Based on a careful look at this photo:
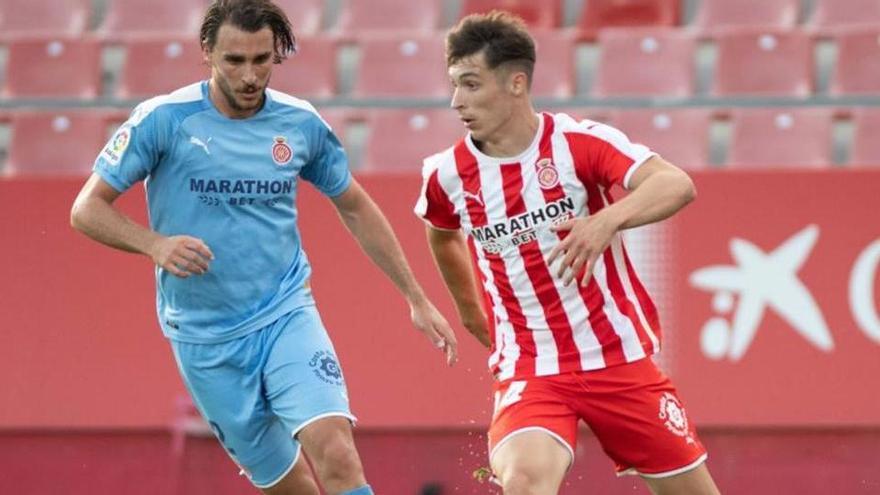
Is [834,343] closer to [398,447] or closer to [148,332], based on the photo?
[398,447]

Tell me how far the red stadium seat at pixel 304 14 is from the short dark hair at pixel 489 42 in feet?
19.5

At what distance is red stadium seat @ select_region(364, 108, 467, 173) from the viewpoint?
32.9ft

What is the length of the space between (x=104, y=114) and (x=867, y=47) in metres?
4.44

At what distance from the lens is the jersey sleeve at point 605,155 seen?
18.3 feet

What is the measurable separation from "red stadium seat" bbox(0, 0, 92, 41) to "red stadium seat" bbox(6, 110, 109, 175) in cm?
144

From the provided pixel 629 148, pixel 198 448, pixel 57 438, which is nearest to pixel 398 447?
pixel 198 448

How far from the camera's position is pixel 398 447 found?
9.04 m

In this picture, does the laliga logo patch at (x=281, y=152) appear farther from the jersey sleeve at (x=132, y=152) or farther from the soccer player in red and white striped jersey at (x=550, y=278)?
the soccer player in red and white striped jersey at (x=550, y=278)

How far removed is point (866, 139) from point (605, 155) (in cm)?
455

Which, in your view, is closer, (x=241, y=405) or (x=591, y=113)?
(x=241, y=405)

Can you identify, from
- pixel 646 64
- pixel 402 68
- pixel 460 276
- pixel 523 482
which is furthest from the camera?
pixel 402 68

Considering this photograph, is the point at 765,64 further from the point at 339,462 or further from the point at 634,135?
the point at 339,462

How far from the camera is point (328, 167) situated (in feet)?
20.5

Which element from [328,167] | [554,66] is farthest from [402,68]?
[328,167]
